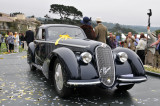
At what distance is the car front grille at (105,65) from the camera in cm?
447

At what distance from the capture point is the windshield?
20.6 feet

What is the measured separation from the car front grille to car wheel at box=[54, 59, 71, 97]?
82 cm

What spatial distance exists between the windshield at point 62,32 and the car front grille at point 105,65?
186 cm

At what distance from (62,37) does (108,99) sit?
2376 mm

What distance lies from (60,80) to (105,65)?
1134mm

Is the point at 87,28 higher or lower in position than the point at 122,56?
higher

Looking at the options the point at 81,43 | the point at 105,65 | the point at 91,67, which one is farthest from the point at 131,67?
the point at 81,43

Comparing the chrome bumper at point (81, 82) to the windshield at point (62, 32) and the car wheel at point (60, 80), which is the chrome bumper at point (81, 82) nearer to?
the car wheel at point (60, 80)

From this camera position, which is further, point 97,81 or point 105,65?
point 105,65

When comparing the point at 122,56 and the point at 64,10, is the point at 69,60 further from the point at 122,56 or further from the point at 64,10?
the point at 64,10

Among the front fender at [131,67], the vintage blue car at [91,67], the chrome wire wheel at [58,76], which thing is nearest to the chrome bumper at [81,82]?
the vintage blue car at [91,67]

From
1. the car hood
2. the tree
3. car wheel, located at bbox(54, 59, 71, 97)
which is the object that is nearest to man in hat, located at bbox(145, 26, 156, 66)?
the car hood

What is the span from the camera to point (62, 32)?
20.9ft

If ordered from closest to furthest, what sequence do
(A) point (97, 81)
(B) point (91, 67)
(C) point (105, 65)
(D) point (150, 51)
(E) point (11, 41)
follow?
(A) point (97, 81) → (B) point (91, 67) → (C) point (105, 65) → (D) point (150, 51) → (E) point (11, 41)
